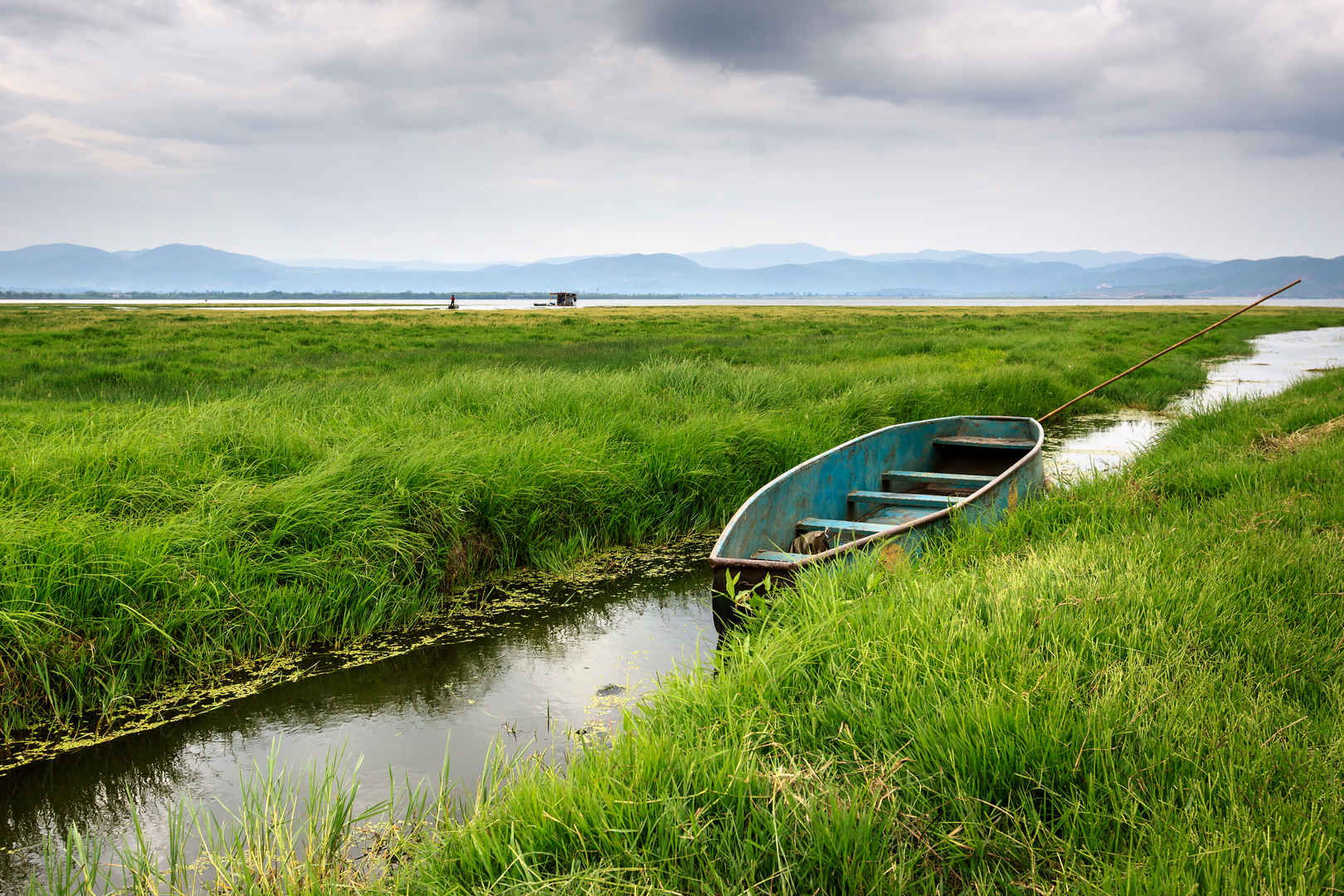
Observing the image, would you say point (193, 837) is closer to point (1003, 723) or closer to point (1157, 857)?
point (1003, 723)

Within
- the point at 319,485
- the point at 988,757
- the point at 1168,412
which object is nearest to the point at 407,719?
the point at 319,485

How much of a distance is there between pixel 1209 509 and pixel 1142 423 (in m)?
9.96

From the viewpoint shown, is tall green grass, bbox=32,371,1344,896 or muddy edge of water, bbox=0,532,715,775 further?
muddy edge of water, bbox=0,532,715,775

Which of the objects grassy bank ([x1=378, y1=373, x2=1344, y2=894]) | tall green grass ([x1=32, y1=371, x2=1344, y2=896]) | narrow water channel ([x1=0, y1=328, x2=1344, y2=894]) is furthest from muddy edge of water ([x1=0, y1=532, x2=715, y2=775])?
grassy bank ([x1=378, y1=373, x2=1344, y2=894])

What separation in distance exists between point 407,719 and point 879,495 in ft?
14.7

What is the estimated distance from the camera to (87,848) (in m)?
A: 3.58

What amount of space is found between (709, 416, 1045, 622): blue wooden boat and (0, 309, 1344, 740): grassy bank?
4.55 ft

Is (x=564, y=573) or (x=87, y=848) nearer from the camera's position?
(x=87, y=848)

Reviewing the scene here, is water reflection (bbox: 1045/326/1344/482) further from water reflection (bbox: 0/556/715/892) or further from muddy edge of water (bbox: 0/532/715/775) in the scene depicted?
water reflection (bbox: 0/556/715/892)

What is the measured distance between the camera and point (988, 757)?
2689 millimetres

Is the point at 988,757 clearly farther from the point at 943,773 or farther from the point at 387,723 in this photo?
the point at 387,723

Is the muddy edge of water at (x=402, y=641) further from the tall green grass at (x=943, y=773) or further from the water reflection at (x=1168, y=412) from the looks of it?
the water reflection at (x=1168, y=412)

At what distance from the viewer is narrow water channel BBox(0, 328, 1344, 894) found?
12.8 ft

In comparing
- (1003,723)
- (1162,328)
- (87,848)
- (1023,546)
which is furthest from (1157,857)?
(1162,328)
